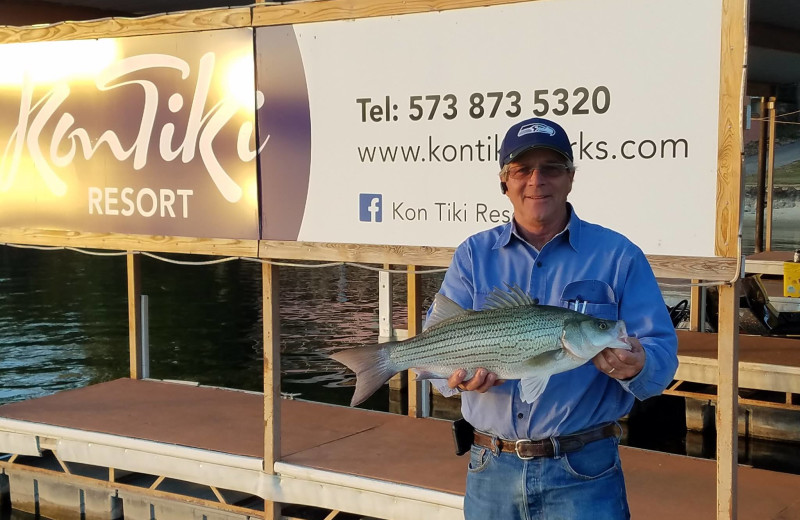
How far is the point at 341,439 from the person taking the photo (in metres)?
7.57

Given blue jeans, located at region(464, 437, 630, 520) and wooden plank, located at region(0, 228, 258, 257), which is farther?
wooden plank, located at region(0, 228, 258, 257)

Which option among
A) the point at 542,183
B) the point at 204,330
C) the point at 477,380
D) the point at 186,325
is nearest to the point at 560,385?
the point at 477,380

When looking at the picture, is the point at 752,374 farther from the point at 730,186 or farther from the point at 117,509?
the point at 117,509

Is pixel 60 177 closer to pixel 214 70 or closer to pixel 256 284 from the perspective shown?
pixel 214 70

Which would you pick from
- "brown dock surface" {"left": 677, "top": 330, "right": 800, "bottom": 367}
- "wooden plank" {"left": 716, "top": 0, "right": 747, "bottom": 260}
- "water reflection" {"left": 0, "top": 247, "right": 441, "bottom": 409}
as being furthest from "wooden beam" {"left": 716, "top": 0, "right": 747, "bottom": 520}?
"water reflection" {"left": 0, "top": 247, "right": 441, "bottom": 409}

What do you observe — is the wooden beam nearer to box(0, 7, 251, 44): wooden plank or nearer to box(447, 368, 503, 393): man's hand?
box(447, 368, 503, 393): man's hand

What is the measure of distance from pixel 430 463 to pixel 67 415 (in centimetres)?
363

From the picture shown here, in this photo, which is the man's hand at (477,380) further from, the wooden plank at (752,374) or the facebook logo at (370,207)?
the wooden plank at (752,374)

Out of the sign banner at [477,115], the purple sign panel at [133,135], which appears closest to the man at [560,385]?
the sign banner at [477,115]

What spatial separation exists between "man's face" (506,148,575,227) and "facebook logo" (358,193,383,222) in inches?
103

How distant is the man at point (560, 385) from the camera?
10.7ft

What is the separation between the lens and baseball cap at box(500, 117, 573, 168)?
10.8 feet

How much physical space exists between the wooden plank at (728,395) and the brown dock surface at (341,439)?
779mm

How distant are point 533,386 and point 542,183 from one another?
723 millimetres
